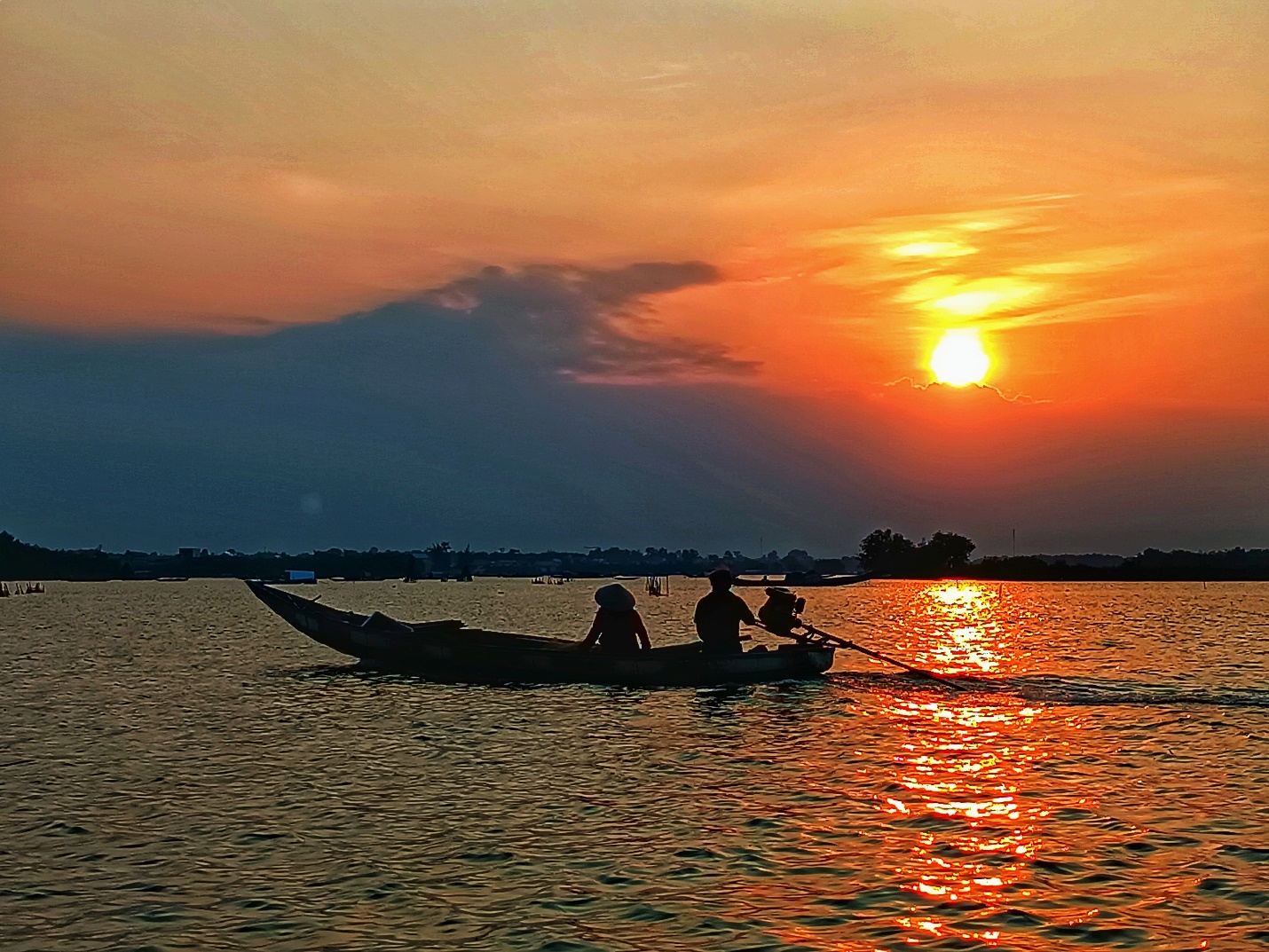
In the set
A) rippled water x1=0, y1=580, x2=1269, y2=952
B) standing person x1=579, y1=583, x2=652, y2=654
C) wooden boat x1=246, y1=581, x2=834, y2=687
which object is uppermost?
standing person x1=579, y1=583, x2=652, y2=654

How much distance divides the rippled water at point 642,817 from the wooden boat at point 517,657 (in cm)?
66

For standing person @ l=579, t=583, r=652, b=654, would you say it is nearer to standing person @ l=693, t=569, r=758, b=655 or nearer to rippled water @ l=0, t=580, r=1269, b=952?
rippled water @ l=0, t=580, r=1269, b=952

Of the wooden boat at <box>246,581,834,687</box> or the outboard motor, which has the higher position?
the outboard motor

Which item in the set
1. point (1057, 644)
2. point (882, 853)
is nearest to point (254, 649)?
point (1057, 644)

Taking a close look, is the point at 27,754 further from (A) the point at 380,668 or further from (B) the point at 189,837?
(A) the point at 380,668

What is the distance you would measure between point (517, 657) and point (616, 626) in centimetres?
319

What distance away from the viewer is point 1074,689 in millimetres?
36000

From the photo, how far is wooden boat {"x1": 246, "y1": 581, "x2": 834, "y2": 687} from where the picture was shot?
3466 cm

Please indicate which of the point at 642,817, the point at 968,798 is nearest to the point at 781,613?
the point at 968,798

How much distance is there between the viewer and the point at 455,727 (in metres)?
29.4

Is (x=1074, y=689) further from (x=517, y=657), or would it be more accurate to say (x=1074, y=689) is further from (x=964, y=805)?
(x=964, y=805)

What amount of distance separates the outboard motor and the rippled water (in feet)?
5.97

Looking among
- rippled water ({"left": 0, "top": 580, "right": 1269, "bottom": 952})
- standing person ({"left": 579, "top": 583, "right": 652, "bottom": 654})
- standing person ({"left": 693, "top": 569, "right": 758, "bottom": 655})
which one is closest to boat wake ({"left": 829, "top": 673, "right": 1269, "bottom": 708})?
rippled water ({"left": 0, "top": 580, "right": 1269, "bottom": 952})

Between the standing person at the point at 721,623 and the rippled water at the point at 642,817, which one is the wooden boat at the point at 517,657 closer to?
the standing person at the point at 721,623
